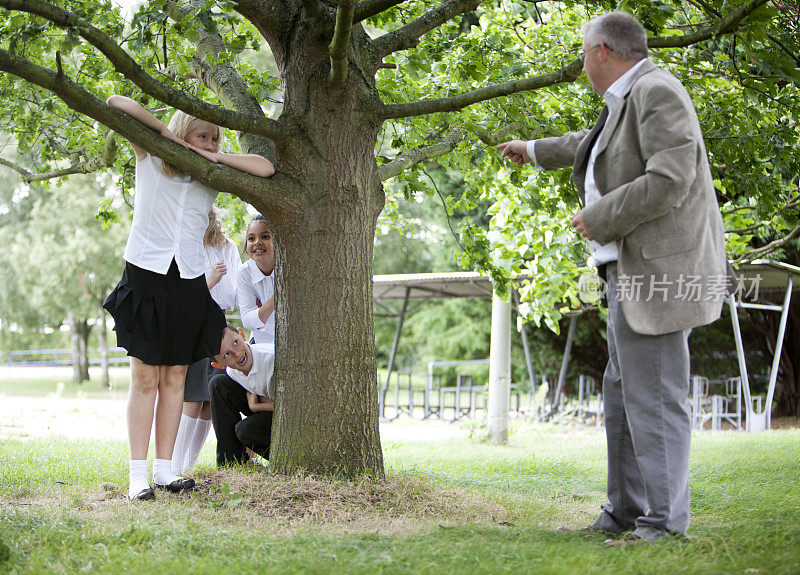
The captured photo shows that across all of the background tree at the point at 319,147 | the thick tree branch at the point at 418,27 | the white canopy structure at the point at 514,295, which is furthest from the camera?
the white canopy structure at the point at 514,295

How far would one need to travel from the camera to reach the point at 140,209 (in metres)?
4.13

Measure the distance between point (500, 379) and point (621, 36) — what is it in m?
7.30

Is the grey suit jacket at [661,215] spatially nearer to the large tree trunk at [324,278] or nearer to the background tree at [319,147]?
the background tree at [319,147]

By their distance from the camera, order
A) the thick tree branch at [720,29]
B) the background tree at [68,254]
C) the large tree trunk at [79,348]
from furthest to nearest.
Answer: the large tree trunk at [79,348], the background tree at [68,254], the thick tree branch at [720,29]

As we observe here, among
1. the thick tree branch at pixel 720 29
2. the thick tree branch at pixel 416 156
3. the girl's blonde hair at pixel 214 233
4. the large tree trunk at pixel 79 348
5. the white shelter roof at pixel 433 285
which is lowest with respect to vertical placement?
the large tree trunk at pixel 79 348

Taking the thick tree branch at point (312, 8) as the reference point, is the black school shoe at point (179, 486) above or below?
below

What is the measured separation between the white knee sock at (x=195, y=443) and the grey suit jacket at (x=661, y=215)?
3.26 m

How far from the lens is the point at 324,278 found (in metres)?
4.39

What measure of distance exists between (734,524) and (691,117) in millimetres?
1916

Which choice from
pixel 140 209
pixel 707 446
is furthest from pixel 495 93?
pixel 707 446

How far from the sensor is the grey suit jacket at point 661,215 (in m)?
3.16

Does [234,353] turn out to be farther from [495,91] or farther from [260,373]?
[495,91]

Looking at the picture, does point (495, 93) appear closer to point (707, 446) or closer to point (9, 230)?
point (707, 446)

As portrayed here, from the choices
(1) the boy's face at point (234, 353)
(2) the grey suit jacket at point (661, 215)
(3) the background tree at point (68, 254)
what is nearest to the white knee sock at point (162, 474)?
(1) the boy's face at point (234, 353)
